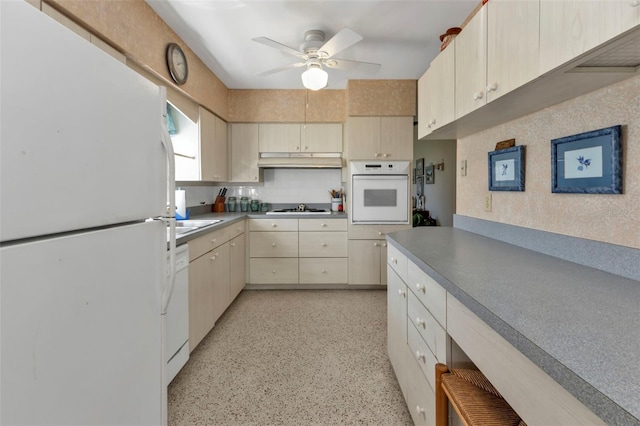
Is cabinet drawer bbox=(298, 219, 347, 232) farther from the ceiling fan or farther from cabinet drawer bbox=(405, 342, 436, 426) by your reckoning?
cabinet drawer bbox=(405, 342, 436, 426)

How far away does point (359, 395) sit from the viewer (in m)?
1.76

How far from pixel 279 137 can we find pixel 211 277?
2046mm

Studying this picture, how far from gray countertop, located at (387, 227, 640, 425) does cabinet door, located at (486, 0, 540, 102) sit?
2.20 feet

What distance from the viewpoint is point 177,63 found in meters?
2.46

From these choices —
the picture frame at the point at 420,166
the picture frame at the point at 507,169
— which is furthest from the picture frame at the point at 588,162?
the picture frame at the point at 420,166

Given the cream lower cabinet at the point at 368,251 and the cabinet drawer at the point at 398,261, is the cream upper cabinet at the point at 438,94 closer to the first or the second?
the cabinet drawer at the point at 398,261

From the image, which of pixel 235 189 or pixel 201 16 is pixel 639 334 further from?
pixel 235 189

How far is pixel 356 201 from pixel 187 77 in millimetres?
2100

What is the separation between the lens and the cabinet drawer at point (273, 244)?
11.7ft

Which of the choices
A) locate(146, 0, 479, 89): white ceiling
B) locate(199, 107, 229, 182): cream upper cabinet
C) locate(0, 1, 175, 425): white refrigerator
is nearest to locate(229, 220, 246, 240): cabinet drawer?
locate(199, 107, 229, 182): cream upper cabinet

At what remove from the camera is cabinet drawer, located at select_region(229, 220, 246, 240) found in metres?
3.02

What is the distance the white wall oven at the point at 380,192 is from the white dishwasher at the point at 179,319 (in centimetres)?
208

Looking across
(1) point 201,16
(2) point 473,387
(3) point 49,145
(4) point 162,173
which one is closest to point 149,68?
(1) point 201,16

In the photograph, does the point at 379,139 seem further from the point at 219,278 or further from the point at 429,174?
the point at 429,174
